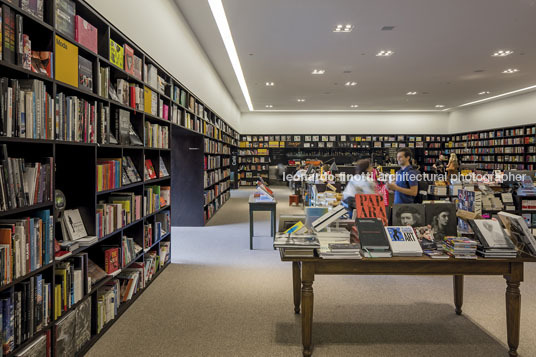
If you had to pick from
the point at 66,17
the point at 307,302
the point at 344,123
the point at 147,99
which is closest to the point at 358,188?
the point at 307,302

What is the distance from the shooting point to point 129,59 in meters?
3.24

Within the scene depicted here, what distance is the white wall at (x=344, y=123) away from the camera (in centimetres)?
1647

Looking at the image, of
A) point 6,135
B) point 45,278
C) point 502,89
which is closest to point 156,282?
point 45,278

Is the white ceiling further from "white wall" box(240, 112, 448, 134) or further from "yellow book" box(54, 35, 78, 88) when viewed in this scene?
"white wall" box(240, 112, 448, 134)

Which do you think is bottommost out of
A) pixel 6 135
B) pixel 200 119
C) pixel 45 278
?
pixel 45 278

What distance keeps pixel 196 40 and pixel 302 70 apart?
3.26 m

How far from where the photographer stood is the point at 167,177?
439cm

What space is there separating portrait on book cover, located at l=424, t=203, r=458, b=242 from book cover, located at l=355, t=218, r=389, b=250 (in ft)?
1.53

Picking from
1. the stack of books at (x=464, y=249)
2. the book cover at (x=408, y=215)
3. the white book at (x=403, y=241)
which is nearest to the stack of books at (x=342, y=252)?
the white book at (x=403, y=241)

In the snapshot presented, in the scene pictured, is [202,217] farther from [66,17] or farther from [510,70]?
[510,70]

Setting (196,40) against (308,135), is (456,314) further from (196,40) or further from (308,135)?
(308,135)

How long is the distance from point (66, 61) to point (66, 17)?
11.7 inches

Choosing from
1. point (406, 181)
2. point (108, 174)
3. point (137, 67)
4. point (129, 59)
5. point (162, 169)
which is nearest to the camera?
point (108, 174)

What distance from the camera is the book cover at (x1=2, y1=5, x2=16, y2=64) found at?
173 centimetres
